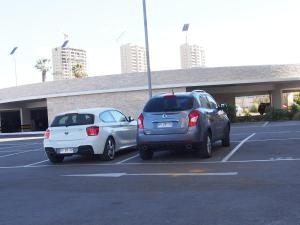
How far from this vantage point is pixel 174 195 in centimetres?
827

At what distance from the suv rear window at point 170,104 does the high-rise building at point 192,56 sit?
43.6m

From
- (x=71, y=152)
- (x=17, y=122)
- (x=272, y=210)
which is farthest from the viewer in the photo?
(x=17, y=122)

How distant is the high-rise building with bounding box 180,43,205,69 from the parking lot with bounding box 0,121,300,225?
44405 millimetres

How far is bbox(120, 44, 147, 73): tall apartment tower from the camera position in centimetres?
6862

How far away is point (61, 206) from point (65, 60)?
88.0 meters

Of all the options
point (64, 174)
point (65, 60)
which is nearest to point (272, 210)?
point (64, 174)

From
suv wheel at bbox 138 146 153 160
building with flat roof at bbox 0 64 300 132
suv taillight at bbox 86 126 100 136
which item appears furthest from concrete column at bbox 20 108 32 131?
suv wheel at bbox 138 146 153 160

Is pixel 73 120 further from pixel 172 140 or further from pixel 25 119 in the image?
pixel 25 119

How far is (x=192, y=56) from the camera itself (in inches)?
2618

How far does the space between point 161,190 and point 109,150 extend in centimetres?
542

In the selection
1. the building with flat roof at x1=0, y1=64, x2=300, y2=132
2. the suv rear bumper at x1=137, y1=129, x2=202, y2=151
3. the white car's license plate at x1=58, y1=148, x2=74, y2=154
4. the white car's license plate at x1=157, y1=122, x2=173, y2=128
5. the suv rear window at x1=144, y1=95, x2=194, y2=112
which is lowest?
the white car's license plate at x1=58, y1=148, x2=74, y2=154

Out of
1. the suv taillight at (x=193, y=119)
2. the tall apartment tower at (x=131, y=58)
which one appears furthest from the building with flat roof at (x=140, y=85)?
the tall apartment tower at (x=131, y=58)

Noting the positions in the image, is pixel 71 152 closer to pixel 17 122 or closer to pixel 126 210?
pixel 126 210

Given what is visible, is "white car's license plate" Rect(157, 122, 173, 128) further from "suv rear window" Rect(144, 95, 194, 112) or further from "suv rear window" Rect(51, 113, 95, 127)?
"suv rear window" Rect(51, 113, 95, 127)
